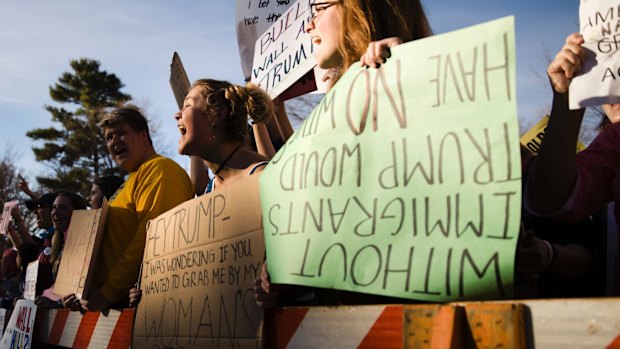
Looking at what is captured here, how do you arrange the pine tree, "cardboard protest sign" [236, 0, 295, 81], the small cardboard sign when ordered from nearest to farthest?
the small cardboard sign
"cardboard protest sign" [236, 0, 295, 81]
the pine tree

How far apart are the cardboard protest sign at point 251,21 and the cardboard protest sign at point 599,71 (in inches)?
107

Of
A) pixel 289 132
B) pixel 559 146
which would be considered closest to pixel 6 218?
pixel 289 132

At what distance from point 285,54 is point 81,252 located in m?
1.45

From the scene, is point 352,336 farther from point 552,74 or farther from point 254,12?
point 254,12

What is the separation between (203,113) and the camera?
3.18m

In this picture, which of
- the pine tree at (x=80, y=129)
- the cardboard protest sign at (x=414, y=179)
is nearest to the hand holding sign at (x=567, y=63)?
the cardboard protest sign at (x=414, y=179)

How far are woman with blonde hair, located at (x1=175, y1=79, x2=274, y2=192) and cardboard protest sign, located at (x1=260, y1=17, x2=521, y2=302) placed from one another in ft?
4.71

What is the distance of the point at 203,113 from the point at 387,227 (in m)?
1.97

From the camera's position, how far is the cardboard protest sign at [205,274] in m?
1.92

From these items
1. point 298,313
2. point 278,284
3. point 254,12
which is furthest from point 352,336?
point 254,12

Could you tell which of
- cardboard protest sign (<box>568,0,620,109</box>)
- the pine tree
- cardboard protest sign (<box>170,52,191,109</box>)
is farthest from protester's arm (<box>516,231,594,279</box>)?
the pine tree

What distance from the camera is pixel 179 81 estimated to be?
13.9ft

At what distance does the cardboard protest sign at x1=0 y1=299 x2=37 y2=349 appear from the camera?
163 inches

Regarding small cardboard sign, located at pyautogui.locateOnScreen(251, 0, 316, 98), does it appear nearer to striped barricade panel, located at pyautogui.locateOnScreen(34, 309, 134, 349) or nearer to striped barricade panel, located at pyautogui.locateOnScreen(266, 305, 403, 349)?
striped barricade panel, located at pyautogui.locateOnScreen(34, 309, 134, 349)
